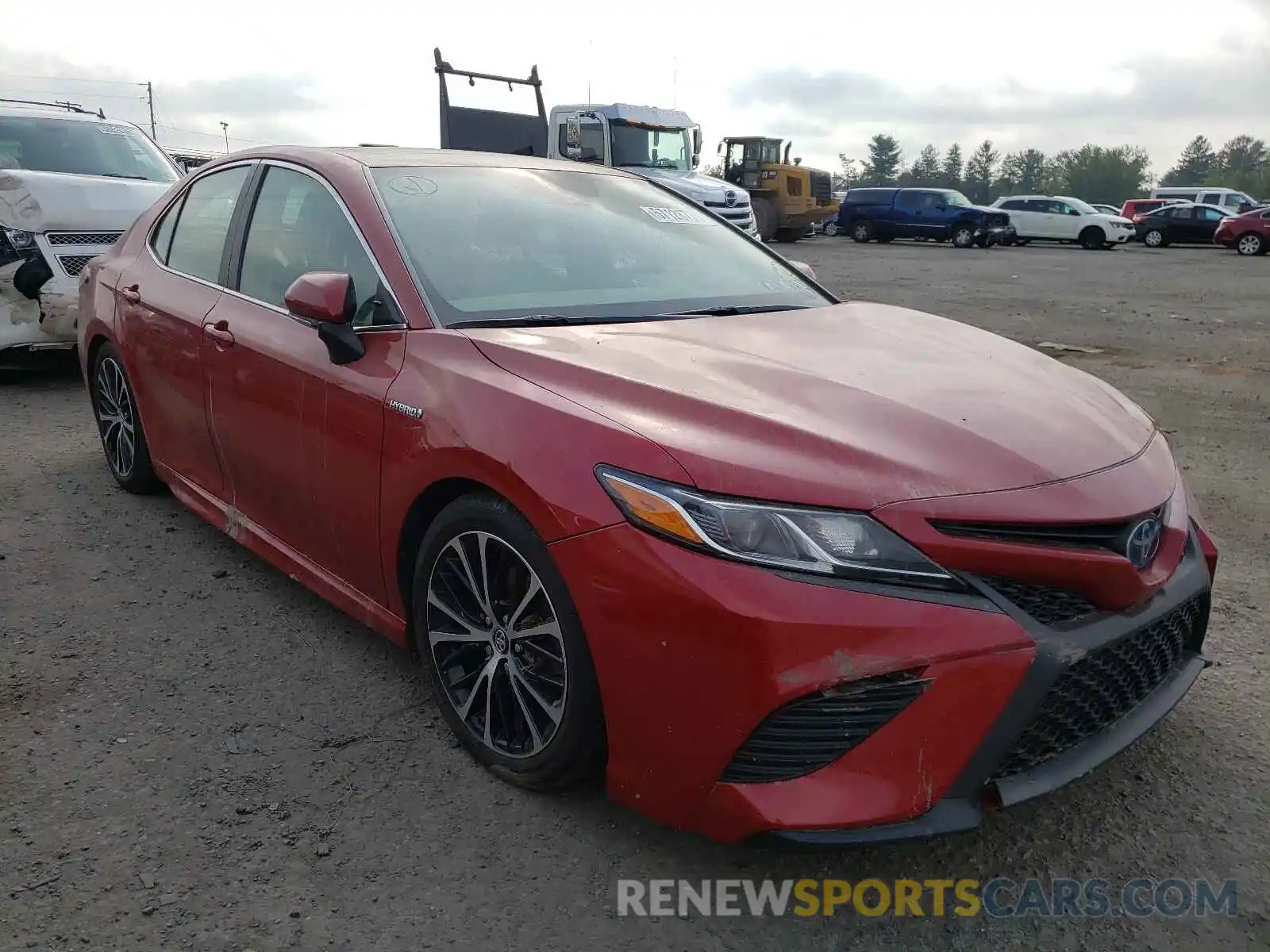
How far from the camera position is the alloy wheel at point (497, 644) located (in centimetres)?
229

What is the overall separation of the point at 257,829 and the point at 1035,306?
501 inches

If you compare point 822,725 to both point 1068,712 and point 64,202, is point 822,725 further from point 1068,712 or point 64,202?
point 64,202

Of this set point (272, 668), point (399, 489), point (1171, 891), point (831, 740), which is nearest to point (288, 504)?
point (272, 668)

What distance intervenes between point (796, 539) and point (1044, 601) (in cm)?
51

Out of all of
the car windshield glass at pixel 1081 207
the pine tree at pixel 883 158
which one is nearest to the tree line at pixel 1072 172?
the pine tree at pixel 883 158

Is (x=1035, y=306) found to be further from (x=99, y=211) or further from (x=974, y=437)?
(x=974, y=437)

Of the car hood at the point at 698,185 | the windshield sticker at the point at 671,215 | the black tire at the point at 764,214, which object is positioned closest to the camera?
the windshield sticker at the point at 671,215

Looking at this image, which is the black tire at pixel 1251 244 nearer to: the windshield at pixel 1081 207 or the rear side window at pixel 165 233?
the windshield at pixel 1081 207

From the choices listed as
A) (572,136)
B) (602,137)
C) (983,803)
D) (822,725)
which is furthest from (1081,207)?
(822,725)

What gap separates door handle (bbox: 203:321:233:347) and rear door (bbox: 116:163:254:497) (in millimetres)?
101

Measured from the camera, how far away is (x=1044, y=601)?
1944 mm

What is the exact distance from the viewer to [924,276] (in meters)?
18.2

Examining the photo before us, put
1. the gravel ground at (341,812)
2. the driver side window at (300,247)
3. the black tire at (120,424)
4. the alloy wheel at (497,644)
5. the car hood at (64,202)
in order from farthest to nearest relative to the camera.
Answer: the car hood at (64,202) < the black tire at (120,424) < the driver side window at (300,247) < the alloy wheel at (497,644) < the gravel ground at (341,812)

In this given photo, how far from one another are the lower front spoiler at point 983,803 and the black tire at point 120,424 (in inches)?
138
